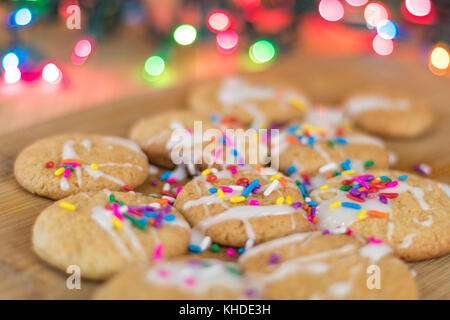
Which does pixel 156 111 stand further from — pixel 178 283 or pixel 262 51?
pixel 262 51

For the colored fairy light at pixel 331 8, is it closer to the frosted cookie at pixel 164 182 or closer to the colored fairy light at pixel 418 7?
the colored fairy light at pixel 418 7

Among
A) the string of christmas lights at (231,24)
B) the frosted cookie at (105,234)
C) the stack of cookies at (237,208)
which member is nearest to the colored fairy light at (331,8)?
the string of christmas lights at (231,24)

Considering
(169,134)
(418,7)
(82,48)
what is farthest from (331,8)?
(169,134)

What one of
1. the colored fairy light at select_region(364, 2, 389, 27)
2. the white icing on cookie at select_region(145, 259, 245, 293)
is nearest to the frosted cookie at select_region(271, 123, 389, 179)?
the white icing on cookie at select_region(145, 259, 245, 293)

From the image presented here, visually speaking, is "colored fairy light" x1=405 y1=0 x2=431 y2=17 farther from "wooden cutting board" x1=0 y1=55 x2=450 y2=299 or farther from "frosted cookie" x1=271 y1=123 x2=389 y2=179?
"frosted cookie" x1=271 y1=123 x2=389 y2=179
